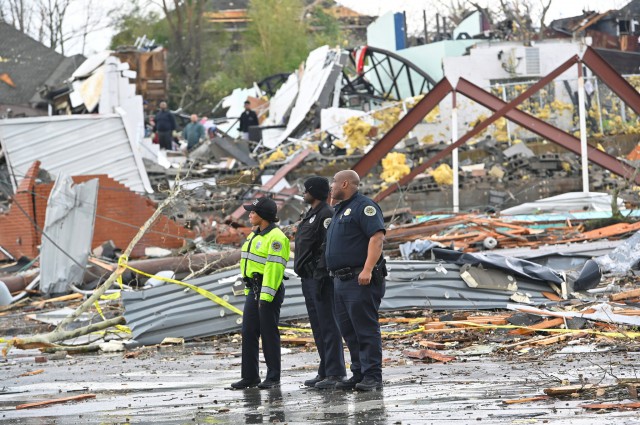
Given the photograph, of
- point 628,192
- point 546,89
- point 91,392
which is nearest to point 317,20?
point 546,89

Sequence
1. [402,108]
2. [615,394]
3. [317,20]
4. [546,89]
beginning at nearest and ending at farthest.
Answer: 1. [615,394]
2. [546,89]
3. [402,108]
4. [317,20]

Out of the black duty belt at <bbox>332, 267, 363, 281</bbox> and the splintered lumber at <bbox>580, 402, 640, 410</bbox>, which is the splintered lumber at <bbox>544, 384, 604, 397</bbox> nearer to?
the splintered lumber at <bbox>580, 402, 640, 410</bbox>

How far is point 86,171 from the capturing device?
104 ft

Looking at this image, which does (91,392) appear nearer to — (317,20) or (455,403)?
(455,403)

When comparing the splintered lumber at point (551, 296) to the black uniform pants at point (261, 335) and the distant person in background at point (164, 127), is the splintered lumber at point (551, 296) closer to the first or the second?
the black uniform pants at point (261, 335)

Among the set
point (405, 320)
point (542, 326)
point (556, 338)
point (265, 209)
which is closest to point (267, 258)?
point (265, 209)

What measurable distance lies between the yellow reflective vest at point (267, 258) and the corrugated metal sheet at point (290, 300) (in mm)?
4711

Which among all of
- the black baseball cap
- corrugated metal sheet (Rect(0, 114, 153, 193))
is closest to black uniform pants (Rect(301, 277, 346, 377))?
the black baseball cap

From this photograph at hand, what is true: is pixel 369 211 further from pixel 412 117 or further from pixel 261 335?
pixel 412 117

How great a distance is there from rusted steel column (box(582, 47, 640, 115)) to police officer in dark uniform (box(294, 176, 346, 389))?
15388mm

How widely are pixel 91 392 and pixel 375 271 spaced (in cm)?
288

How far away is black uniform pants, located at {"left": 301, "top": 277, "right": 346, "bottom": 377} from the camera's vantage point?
33.8 feet

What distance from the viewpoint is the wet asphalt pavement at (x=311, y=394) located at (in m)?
7.78

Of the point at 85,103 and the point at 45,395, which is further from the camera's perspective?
the point at 85,103
